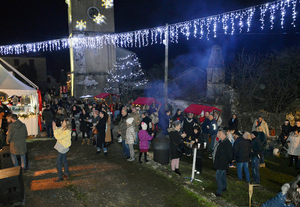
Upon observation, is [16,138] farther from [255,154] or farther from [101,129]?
[255,154]

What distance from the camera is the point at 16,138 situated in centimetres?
587

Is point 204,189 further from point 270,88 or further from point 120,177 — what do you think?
point 270,88

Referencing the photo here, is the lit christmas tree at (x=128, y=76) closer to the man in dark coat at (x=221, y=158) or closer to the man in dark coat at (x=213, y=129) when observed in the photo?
the man in dark coat at (x=213, y=129)

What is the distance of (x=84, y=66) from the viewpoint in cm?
2656

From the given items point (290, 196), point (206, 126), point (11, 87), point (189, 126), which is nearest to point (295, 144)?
point (206, 126)

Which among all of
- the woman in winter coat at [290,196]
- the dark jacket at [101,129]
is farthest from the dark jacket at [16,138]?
the woman in winter coat at [290,196]

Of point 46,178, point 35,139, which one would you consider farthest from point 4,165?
point 35,139

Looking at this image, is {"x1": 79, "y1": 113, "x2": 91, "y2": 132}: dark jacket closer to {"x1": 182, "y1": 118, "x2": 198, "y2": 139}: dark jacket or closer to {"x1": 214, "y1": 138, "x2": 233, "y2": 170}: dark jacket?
{"x1": 182, "y1": 118, "x2": 198, "y2": 139}: dark jacket

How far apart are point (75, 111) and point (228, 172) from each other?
7.42 metres

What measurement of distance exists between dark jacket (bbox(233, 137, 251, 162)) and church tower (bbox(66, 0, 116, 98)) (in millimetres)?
22906

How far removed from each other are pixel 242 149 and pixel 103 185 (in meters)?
4.01

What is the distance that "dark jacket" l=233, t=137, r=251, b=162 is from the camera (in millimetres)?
5617

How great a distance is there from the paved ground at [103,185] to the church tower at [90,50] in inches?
785

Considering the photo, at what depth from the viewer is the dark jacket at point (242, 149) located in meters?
5.62
